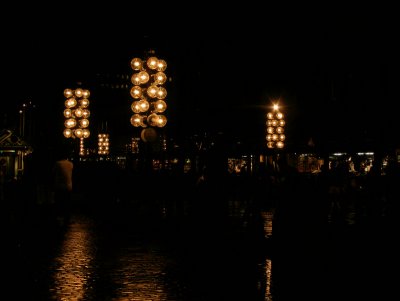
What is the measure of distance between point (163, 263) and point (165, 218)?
8.39 meters

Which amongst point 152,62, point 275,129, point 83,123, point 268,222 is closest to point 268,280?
point 268,222

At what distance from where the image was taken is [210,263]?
403 inches

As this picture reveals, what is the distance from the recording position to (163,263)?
10203 millimetres

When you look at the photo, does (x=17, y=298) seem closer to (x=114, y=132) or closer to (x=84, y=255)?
(x=84, y=255)

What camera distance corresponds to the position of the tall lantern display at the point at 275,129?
113 ft

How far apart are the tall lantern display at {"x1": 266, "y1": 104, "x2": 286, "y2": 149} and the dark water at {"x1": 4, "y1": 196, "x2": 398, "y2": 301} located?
65.9 feet

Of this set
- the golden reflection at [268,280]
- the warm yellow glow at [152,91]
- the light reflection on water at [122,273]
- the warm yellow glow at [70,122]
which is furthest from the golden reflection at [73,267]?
the warm yellow glow at [70,122]

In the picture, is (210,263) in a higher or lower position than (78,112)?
lower

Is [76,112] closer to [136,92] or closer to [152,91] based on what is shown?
→ [136,92]

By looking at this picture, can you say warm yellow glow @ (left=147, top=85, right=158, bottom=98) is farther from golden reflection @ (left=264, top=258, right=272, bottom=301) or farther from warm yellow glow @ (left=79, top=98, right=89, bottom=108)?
golden reflection @ (left=264, top=258, right=272, bottom=301)

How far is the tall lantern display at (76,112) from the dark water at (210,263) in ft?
45.1

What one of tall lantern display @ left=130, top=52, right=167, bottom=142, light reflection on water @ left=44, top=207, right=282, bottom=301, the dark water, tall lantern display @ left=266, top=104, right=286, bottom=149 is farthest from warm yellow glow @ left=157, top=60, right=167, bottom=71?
tall lantern display @ left=266, top=104, right=286, bottom=149

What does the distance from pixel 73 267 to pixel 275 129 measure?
25766 mm

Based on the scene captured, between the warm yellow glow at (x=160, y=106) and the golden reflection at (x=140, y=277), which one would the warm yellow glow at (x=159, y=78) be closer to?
the warm yellow glow at (x=160, y=106)
